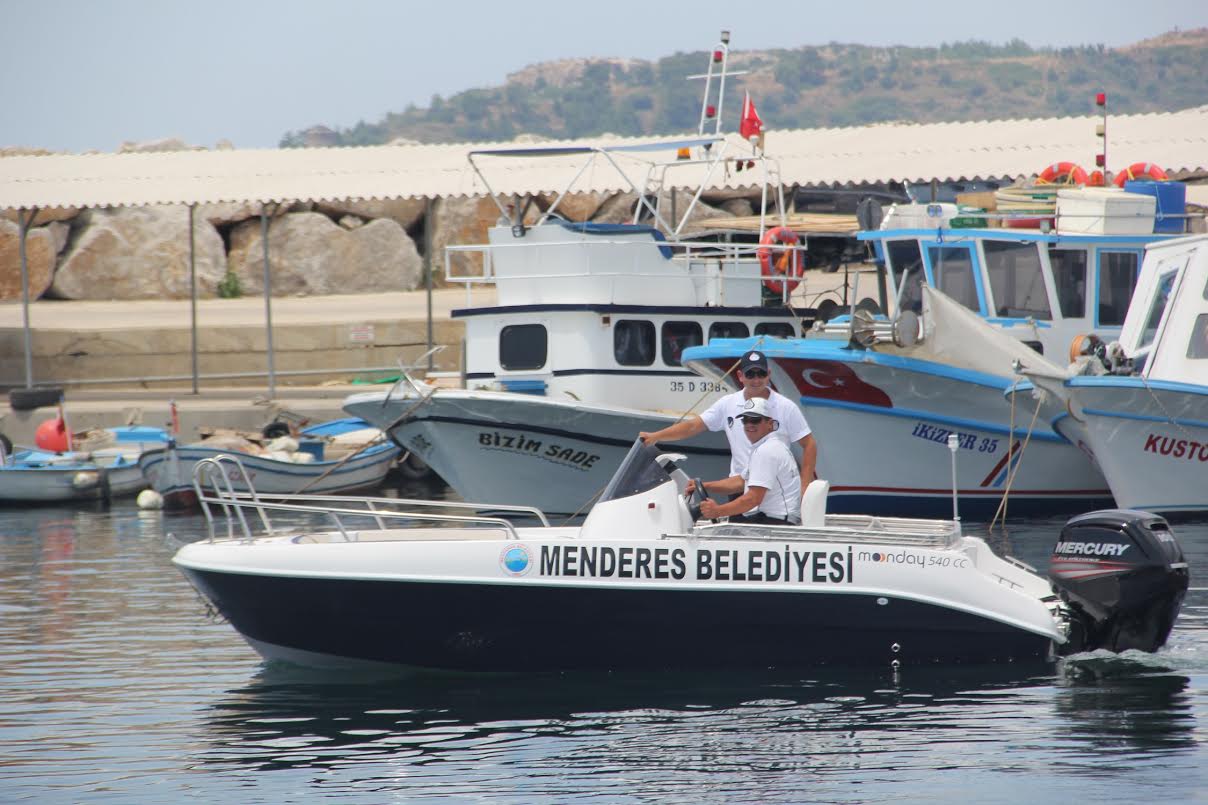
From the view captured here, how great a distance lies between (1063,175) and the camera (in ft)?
70.7

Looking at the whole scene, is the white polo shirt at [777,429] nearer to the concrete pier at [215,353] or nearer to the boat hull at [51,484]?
the boat hull at [51,484]

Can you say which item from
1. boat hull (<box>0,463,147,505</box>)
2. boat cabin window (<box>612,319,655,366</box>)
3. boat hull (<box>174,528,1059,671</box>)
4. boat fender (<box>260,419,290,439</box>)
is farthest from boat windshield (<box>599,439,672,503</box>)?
boat fender (<box>260,419,290,439</box>)

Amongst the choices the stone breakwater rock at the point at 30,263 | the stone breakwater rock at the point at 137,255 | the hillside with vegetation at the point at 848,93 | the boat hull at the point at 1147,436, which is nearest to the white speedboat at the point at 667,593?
the boat hull at the point at 1147,436

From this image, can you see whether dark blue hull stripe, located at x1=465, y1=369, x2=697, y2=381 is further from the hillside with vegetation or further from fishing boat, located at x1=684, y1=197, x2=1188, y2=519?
the hillside with vegetation

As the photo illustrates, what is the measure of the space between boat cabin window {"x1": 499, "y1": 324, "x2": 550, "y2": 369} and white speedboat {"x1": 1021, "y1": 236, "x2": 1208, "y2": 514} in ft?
19.7

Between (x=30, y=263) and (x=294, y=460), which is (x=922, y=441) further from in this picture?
(x=30, y=263)

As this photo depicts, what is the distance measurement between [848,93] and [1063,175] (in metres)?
105

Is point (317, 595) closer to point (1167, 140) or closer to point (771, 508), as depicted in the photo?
point (771, 508)

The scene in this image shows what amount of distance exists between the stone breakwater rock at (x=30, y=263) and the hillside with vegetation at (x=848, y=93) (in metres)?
82.2

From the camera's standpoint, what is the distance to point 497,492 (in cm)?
1830

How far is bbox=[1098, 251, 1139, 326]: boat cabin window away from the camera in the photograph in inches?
703

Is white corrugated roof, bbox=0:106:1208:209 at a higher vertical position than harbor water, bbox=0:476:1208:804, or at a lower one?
higher

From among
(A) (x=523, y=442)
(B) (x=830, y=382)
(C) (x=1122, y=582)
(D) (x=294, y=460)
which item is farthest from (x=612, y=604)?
(D) (x=294, y=460)

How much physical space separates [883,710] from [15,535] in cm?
1194
